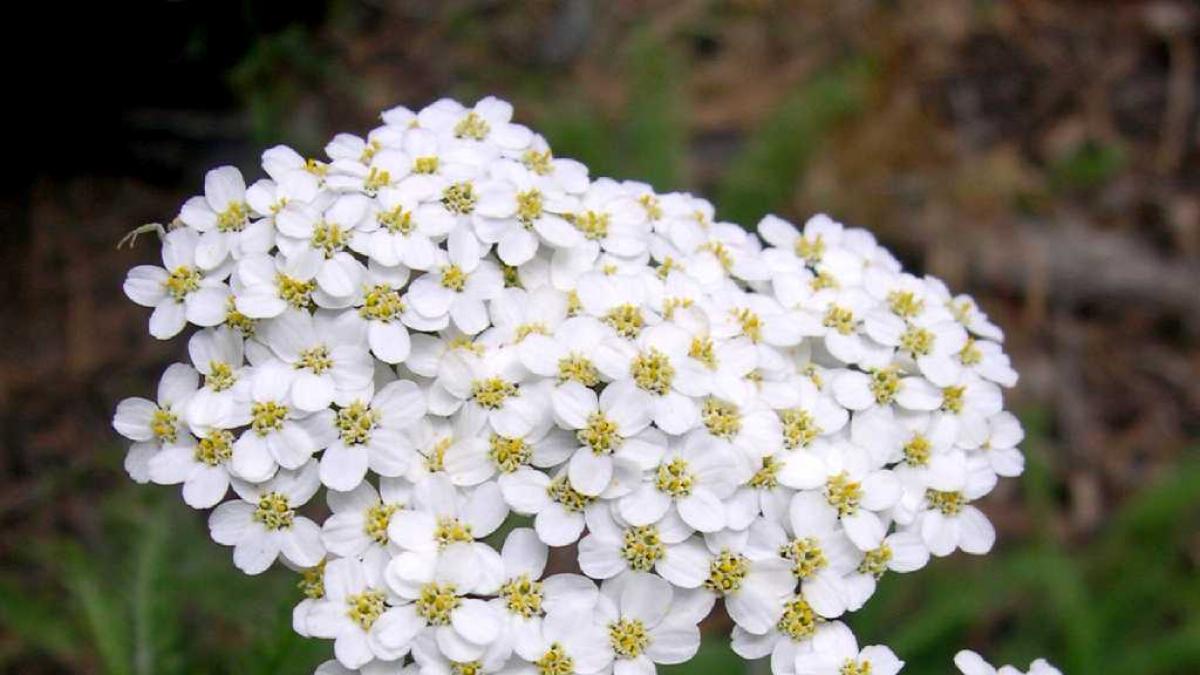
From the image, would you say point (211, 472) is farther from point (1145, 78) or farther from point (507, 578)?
point (1145, 78)

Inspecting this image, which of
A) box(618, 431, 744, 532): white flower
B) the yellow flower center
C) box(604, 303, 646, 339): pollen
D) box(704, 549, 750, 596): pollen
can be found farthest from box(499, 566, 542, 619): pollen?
box(604, 303, 646, 339): pollen

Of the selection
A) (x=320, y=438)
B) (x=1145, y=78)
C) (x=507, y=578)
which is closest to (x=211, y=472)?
(x=320, y=438)

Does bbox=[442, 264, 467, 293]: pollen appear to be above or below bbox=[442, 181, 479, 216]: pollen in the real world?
below

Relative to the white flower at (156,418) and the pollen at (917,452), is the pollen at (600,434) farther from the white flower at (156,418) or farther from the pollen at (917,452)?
the white flower at (156,418)

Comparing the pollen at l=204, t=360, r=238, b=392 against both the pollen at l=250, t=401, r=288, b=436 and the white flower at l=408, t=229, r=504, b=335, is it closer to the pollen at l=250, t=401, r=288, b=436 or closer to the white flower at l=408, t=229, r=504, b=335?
the pollen at l=250, t=401, r=288, b=436

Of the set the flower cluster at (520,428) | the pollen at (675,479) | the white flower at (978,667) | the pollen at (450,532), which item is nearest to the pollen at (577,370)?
the flower cluster at (520,428)
